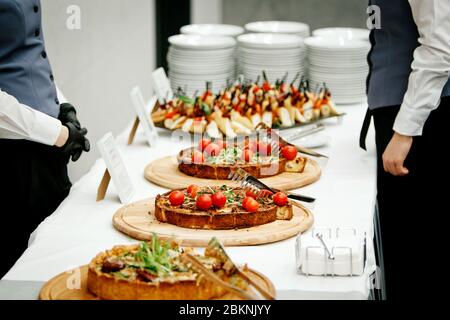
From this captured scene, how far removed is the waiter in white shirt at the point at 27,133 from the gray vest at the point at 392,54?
999 mm

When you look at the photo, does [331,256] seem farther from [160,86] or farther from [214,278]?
[160,86]

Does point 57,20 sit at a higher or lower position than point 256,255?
higher

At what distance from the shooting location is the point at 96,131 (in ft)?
13.6

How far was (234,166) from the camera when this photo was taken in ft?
9.44

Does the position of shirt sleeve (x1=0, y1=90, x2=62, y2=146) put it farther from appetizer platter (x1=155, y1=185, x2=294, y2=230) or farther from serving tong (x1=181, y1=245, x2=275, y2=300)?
serving tong (x1=181, y1=245, x2=275, y2=300)

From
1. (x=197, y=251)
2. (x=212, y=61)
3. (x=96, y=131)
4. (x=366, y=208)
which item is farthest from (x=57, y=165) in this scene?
(x=212, y=61)

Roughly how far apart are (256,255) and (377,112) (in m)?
1.00

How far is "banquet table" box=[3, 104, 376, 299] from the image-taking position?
206 cm

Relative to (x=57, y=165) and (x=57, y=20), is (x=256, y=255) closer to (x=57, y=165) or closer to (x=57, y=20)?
(x=57, y=165)

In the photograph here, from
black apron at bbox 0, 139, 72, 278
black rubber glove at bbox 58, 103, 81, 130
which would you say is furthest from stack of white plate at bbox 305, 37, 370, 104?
black apron at bbox 0, 139, 72, 278

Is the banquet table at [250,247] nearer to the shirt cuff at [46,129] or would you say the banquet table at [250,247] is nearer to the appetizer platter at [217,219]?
the appetizer platter at [217,219]

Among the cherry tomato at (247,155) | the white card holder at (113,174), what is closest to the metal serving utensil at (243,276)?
the white card holder at (113,174)

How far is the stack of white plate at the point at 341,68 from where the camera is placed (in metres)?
4.18

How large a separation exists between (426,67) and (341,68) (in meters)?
1.58
